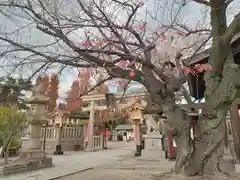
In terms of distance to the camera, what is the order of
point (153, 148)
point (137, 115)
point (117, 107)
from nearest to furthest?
point (153, 148)
point (137, 115)
point (117, 107)

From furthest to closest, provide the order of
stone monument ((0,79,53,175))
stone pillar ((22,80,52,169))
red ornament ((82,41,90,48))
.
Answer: stone pillar ((22,80,52,169))
stone monument ((0,79,53,175))
red ornament ((82,41,90,48))

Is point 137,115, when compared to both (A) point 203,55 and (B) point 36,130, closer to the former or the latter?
(B) point 36,130

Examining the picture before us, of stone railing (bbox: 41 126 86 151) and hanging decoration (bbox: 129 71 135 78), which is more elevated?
hanging decoration (bbox: 129 71 135 78)

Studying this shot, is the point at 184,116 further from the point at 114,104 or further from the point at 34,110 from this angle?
the point at 114,104

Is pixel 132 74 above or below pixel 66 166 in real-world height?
above

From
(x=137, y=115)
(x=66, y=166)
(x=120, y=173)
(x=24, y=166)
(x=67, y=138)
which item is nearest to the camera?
(x=120, y=173)

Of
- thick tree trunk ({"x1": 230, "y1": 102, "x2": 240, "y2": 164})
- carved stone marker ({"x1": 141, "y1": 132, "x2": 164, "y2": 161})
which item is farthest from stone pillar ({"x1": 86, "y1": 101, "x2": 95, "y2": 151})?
thick tree trunk ({"x1": 230, "y1": 102, "x2": 240, "y2": 164})

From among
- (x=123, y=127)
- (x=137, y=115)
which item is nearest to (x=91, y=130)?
(x=137, y=115)

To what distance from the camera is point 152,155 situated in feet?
36.3

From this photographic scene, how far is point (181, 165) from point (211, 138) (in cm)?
88

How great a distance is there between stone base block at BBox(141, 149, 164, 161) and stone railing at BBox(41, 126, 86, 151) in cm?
698

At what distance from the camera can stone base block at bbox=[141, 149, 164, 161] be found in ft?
35.8

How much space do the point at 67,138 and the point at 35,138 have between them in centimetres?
759

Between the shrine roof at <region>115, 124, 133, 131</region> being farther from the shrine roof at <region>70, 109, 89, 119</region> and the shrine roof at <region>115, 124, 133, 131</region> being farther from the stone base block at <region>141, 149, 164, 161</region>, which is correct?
the stone base block at <region>141, 149, 164, 161</region>
